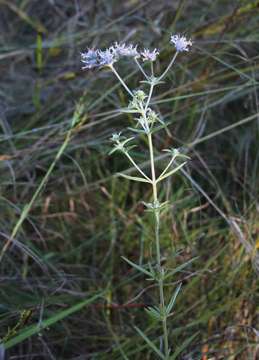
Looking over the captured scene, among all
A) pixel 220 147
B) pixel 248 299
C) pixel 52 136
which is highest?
pixel 52 136

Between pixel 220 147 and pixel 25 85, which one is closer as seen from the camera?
pixel 220 147

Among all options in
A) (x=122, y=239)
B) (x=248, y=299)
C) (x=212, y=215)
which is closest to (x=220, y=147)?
(x=212, y=215)

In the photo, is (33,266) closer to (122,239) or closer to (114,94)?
(122,239)

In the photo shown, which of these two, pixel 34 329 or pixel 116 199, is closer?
pixel 34 329

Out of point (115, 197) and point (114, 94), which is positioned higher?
point (114, 94)

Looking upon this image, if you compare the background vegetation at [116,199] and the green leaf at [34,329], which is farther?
the background vegetation at [116,199]

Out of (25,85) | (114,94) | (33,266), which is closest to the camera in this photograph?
(33,266)

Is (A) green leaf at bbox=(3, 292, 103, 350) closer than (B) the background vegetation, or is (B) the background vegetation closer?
(A) green leaf at bbox=(3, 292, 103, 350)

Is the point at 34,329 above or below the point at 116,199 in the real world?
below
